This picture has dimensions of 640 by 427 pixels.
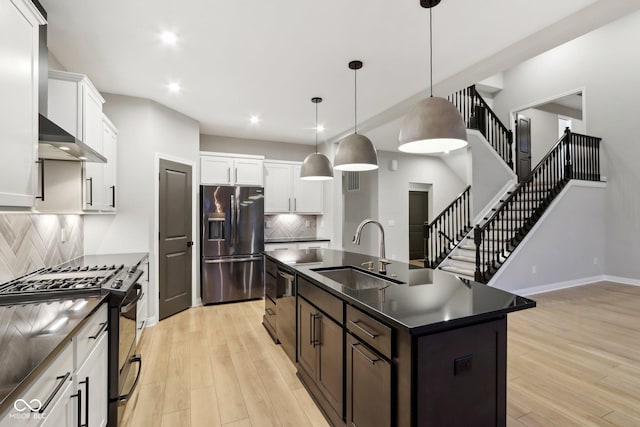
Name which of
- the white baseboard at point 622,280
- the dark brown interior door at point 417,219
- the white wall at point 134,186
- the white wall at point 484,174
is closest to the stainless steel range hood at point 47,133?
the white wall at point 134,186

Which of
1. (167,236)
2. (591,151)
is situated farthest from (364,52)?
(591,151)

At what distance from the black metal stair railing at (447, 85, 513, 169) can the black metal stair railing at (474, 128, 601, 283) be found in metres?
1.14

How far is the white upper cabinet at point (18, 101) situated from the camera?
1430 mm

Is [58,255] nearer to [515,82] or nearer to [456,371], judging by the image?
[456,371]

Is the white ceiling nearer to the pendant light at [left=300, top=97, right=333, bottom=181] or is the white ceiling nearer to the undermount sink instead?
the pendant light at [left=300, top=97, right=333, bottom=181]

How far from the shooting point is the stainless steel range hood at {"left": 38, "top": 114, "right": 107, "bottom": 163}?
1798mm

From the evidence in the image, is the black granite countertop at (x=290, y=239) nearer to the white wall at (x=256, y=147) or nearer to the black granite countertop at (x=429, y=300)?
the white wall at (x=256, y=147)

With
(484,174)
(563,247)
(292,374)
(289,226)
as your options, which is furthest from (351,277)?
(484,174)

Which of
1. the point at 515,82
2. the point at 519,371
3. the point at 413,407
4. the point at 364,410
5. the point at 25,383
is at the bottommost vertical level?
the point at 519,371

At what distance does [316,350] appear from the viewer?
7.34 ft

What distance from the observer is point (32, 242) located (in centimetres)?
241

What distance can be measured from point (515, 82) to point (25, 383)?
981cm

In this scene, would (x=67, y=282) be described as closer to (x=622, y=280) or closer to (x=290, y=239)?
(x=290, y=239)

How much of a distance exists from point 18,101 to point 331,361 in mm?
2262
